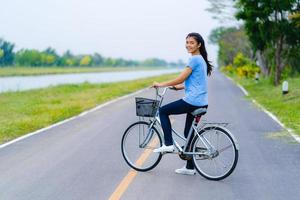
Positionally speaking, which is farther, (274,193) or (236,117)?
(236,117)

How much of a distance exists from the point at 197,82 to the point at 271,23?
23.9m

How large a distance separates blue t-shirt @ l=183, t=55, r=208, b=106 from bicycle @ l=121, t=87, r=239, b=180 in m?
0.17

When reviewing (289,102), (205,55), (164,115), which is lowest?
(289,102)

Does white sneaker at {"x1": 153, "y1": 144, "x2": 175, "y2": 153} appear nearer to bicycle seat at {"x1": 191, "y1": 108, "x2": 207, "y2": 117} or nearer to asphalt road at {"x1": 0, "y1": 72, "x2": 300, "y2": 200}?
asphalt road at {"x1": 0, "y1": 72, "x2": 300, "y2": 200}

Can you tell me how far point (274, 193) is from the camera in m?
6.45

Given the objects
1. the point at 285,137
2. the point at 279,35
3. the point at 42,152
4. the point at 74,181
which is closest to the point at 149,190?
the point at 74,181

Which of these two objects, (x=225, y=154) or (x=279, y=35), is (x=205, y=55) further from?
(x=279, y=35)

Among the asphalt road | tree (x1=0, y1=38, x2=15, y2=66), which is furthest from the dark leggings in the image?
tree (x1=0, y1=38, x2=15, y2=66)

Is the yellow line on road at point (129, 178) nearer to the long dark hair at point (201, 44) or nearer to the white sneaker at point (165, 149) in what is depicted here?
the white sneaker at point (165, 149)

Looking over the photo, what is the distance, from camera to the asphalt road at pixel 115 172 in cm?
643

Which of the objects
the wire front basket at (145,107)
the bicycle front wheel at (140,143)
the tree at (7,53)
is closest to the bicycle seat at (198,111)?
the wire front basket at (145,107)

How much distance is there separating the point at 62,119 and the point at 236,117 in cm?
532

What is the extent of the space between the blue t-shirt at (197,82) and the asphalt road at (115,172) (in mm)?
1147

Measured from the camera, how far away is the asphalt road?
6.43 meters
